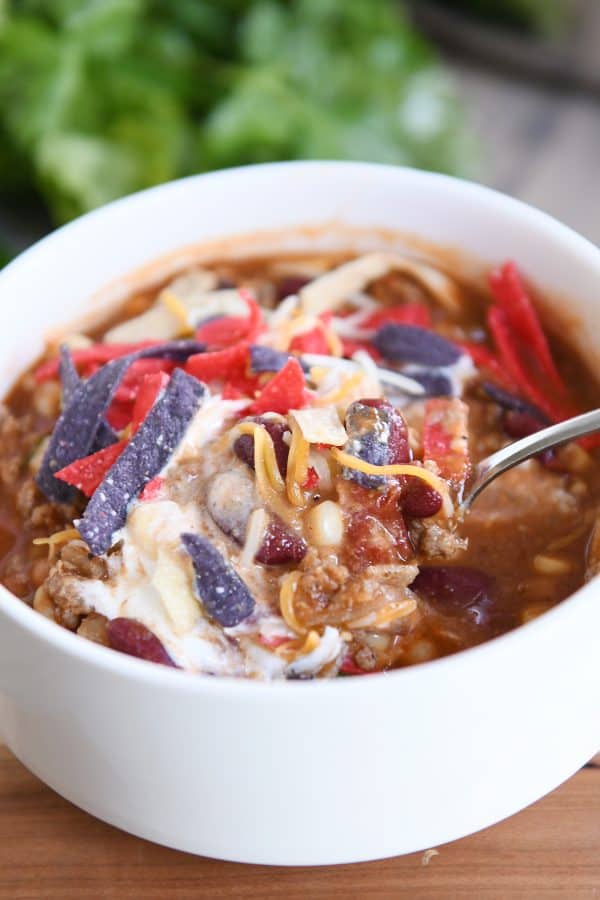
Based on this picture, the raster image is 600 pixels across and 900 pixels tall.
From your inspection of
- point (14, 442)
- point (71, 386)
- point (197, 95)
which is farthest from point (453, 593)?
point (197, 95)

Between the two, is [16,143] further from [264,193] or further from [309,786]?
[309,786]

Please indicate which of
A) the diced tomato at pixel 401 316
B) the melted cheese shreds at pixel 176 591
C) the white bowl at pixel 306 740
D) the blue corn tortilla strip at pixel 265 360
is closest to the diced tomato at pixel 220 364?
the blue corn tortilla strip at pixel 265 360

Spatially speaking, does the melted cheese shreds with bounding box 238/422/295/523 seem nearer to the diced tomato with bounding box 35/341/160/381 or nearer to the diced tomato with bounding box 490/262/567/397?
the diced tomato with bounding box 35/341/160/381

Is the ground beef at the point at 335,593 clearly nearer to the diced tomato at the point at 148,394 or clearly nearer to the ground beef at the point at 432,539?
the ground beef at the point at 432,539

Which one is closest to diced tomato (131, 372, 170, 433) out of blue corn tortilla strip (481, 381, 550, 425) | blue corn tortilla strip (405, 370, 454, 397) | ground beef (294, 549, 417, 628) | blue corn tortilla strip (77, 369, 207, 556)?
blue corn tortilla strip (77, 369, 207, 556)

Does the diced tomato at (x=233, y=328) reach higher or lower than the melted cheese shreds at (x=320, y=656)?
higher

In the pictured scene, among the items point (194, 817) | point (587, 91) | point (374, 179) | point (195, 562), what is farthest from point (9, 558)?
point (587, 91)
